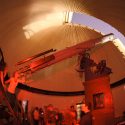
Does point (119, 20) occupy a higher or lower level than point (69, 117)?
higher

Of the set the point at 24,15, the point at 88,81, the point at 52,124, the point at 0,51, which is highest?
the point at 24,15

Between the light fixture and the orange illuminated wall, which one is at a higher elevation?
the light fixture

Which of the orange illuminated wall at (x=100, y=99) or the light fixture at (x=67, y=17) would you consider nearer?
the orange illuminated wall at (x=100, y=99)

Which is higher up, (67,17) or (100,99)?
(67,17)

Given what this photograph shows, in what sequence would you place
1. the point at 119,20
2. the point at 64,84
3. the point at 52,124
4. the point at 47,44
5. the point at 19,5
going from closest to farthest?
the point at 19,5
the point at 119,20
the point at 52,124
the point at 47,44
the point at 64,84

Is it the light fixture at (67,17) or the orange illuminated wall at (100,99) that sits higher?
the light fixture at (67,17)

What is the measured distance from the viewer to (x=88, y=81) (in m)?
10.1

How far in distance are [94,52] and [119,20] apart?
10.9 ft

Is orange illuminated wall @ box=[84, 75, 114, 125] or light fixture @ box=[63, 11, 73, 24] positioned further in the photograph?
light fixture @ box=[63, 11, 73, 24]

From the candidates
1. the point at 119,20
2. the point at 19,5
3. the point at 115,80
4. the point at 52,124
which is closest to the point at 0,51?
the point at 19,5

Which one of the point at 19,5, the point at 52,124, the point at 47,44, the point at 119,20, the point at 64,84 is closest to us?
the point at 19,5

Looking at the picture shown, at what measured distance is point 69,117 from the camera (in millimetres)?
9742

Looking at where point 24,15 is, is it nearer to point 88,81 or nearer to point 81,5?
point 81,5

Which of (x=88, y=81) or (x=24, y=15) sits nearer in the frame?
(x=24, y=15)
